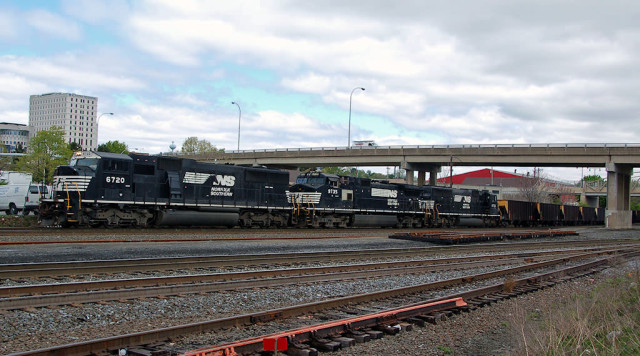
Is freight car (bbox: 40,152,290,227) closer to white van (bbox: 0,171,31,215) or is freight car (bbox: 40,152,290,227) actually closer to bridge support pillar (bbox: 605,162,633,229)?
white van (bbox: 0,171,31,215)

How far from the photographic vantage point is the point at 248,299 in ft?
28.4

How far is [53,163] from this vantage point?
43812 mm

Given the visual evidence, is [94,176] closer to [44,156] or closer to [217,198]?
[217,198]

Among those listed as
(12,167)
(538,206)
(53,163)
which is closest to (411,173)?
(538,206)

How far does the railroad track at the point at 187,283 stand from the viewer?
302 inches

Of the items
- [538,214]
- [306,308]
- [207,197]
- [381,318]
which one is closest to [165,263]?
[306,308]

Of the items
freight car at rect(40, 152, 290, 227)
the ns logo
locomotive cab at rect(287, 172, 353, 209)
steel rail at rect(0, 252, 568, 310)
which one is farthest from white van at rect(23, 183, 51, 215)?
steel rail at rect(0, 252, 568, 310)

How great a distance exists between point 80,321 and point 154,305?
121cm

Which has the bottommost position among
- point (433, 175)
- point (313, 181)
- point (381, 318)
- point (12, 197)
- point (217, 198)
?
point (381, 318)

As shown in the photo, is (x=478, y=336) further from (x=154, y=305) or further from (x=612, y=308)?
(x=154, y=305)

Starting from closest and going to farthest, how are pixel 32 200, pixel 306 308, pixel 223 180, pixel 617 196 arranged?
1. pixel 306 308
2. pixel 223 180
3. pixel 32 200
4. pixel 617 196

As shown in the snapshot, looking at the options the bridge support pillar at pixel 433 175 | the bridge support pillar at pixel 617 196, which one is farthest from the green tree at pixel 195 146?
the bridge support pillar at pixel 617 196

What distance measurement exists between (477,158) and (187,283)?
46280 millimetres

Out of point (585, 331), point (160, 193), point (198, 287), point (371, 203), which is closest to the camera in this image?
→ point (585, 331)
